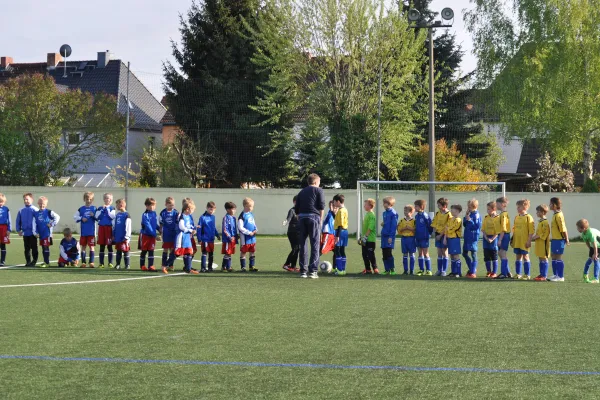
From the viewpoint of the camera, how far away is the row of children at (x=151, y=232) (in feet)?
51.4

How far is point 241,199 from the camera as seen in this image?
30078mm

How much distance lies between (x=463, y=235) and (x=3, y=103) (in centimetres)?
2209

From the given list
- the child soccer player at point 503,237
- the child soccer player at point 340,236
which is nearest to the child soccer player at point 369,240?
the child soccer player at point 340,236

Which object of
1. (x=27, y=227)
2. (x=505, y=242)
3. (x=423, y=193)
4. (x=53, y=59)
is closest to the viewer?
(x=505, y=242)

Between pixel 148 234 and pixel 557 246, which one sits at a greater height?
pixel 148 234

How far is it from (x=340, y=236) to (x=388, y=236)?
0.94m

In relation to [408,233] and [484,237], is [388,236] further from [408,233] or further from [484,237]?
[484,237]

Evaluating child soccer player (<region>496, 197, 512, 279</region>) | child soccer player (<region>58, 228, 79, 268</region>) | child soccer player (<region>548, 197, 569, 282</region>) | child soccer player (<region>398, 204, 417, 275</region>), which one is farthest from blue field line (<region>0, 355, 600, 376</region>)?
child soccer player (<region>58, 228, 79, 268</region>)

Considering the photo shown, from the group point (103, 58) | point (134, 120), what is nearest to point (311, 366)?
point (134, 120)

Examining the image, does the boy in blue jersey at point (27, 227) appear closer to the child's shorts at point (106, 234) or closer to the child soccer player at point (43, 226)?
the child soccer player at point (43, 226)

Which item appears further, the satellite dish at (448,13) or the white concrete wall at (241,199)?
the white concrete wall at (241,199)

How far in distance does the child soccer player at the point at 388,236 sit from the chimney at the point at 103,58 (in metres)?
42.4

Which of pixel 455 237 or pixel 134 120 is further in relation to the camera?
pixel 134 120

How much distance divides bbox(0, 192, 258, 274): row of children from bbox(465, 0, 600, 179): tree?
20.1 meters
